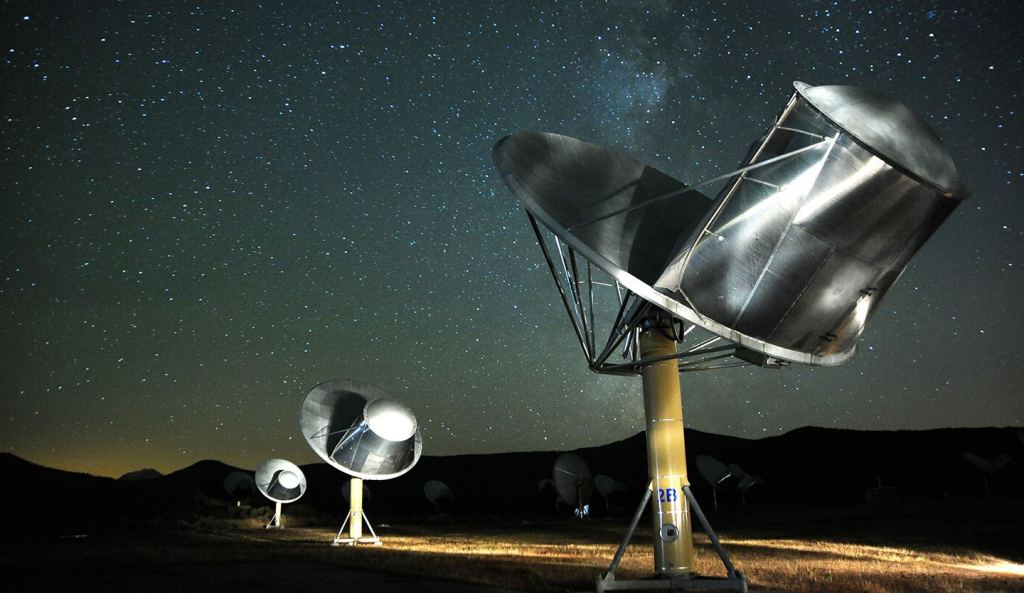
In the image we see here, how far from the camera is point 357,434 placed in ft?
82.9

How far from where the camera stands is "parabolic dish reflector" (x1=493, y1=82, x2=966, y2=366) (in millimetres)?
9969

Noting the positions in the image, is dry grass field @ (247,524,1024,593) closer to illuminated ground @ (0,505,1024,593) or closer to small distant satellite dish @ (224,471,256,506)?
illuminated ground @ (0,505,1024,593)

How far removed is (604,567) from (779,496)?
63694 mm

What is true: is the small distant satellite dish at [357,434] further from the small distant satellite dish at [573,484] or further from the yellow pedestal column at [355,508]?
the small distant satellite dish at [573,484]

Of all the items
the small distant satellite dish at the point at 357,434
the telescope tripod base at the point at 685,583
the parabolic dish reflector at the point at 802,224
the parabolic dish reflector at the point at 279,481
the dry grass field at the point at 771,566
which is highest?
the parabolic dish reflector at the point at 802,224

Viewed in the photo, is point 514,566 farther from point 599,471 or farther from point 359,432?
point 599,471

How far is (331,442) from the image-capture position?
25.8 metres

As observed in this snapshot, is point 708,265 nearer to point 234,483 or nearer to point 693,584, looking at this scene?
point 693,584

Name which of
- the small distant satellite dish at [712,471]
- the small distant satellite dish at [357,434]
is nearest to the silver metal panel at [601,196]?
the small distant satellite dish at [357,434]

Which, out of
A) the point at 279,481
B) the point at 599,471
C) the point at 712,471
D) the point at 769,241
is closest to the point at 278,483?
the point at 279,481

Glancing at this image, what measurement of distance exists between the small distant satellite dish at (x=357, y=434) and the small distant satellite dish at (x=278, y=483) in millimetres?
18707

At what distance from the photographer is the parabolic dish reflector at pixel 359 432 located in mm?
24891

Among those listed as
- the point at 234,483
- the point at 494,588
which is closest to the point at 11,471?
the point at 234,483

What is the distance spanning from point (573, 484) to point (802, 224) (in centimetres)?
3784
